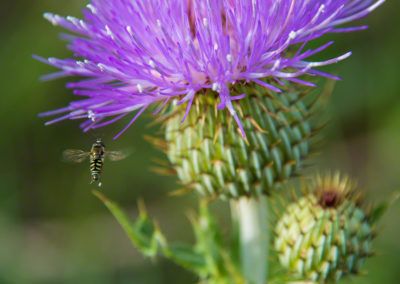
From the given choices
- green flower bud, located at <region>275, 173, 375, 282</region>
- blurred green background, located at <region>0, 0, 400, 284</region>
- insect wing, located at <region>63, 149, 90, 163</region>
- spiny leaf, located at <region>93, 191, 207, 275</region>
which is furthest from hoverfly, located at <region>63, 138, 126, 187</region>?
blurred green background, located at <region>0, 0, 400, 284</region>

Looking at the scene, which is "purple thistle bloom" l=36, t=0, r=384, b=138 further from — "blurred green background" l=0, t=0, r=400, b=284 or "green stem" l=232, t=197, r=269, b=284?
"blurred green background" l=0, t=0, r=400, b=284

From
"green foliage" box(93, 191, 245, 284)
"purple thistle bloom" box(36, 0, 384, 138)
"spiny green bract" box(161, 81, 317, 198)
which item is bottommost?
"green foliage" box(93, 191, 245, 284)

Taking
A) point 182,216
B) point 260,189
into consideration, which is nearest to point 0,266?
point 182,216

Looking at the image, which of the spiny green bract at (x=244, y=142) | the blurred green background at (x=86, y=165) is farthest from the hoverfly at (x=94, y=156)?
the blurred green background at (x=86, y=165)

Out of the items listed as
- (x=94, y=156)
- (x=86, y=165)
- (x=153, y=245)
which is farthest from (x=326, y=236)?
(x=86, y=165)

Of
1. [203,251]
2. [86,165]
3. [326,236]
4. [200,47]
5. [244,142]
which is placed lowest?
[203,251]

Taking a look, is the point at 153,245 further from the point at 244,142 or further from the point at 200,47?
the point at 200,47
